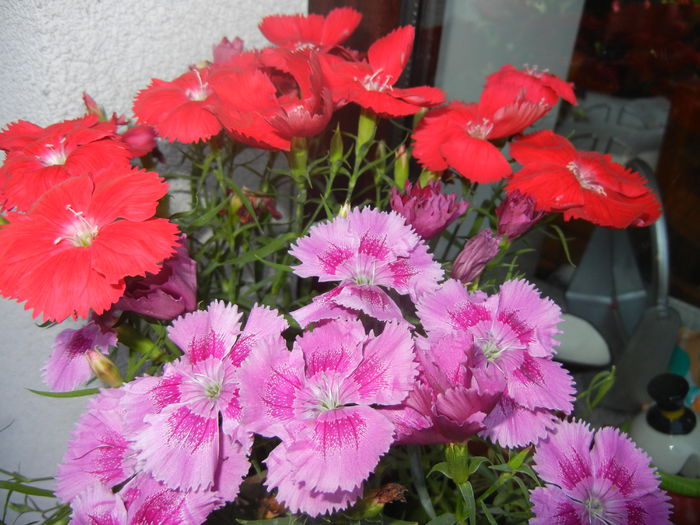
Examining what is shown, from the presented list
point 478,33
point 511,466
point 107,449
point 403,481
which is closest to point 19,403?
point 107,449

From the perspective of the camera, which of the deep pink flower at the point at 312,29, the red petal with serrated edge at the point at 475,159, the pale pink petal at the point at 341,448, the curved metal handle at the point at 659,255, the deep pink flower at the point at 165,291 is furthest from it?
the curved metal handle at the point at 659,255

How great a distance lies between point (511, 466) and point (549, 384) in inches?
2.6

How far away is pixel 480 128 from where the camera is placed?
22.6 inches

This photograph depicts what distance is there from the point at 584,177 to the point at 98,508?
0.51 meters

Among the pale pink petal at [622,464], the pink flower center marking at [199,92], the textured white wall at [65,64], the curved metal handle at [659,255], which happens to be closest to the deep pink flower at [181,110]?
the pink flower center marking at [199,92]

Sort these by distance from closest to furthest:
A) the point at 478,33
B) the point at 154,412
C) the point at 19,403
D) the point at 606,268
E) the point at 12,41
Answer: the point at 154,412, the point at 12,41, the point at 19,403, the point at 478,33, the point at 606,268

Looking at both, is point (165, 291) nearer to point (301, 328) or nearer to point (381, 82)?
point (301, 328)

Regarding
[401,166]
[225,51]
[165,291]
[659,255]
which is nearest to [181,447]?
[165,291]

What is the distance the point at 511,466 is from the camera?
0.41 metres

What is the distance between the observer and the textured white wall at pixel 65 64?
598 mm

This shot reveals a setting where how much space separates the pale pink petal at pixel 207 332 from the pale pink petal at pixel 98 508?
11 centimetres

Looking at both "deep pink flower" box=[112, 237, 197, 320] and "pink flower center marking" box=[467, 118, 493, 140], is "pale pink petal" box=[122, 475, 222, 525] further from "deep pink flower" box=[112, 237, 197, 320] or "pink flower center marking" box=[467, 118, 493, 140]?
"pink flower center marking" box=[467, 118, 493, 140]

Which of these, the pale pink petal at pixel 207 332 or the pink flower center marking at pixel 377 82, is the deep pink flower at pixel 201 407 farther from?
the pink flower center marking at pixel 377 82

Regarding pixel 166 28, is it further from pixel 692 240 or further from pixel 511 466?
pixel 692 240
